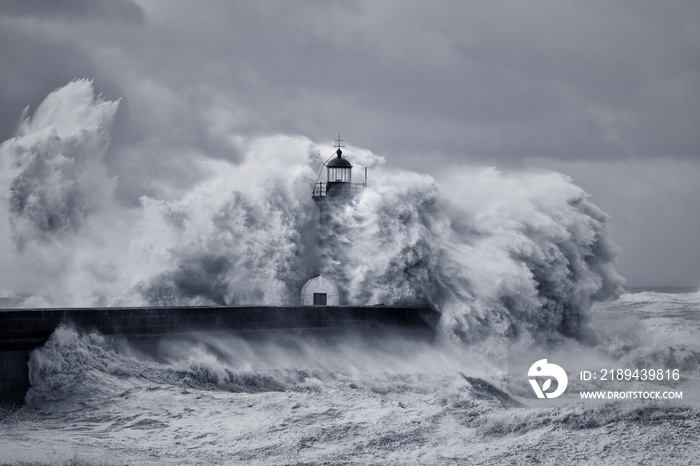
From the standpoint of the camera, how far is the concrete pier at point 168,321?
39.7ft

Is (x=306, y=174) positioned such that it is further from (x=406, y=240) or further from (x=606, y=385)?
(x=606, y=385)

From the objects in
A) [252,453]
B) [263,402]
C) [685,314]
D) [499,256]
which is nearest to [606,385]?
[499,256]

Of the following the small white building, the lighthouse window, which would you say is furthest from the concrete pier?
the small white building

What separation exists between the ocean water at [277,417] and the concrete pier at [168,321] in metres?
0.18

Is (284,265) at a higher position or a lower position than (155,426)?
higher

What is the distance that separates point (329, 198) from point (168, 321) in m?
8.58

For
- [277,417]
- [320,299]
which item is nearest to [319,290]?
[320,299]

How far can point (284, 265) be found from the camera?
21.9 meters

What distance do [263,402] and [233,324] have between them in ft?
12.6

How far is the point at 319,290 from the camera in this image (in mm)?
21891

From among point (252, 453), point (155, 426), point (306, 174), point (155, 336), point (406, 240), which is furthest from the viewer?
point (306, 174)

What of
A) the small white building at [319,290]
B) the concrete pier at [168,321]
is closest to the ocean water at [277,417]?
the concrete pier at [168,321]

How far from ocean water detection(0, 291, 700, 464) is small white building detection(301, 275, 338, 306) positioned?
5020 mm

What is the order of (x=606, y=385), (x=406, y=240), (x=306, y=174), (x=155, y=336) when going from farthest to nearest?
(x=306, y=174), (x=406, y=240), (x=606, y=385), (x=155, y=336)
